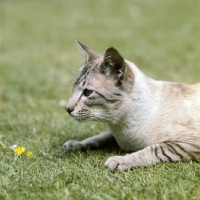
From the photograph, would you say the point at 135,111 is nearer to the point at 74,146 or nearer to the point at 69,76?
the point at 74,146

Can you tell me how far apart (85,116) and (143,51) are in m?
4.66

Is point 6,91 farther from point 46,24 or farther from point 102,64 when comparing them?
point 46,24

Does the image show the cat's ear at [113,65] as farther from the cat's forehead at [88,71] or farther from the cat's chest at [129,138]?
the cat's chest at [129,138]

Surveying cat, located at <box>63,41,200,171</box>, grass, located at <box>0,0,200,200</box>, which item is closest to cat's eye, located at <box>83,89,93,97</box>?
cat, located at <box>63,41,200,171</box>

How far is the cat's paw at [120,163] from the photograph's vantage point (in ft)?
Answer: 10.1

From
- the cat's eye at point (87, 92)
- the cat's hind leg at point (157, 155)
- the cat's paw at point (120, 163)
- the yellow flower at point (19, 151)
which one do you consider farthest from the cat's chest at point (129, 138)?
the yellow flower at point (19, 151)

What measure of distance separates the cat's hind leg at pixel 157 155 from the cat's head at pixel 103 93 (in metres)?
0.35

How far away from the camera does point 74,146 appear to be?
12.1 feet

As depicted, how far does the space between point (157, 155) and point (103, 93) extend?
0.65 metres

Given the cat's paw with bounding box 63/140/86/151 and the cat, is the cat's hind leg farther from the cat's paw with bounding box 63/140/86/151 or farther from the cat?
the cat's paw with bounding box 63/140/86/151

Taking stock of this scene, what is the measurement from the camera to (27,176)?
297 centimetres

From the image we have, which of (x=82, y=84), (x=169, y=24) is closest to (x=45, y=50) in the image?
(x=169, y=24)

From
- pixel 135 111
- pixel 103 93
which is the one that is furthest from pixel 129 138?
pixel 103 93

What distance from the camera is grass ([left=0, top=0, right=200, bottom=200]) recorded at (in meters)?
2.77
